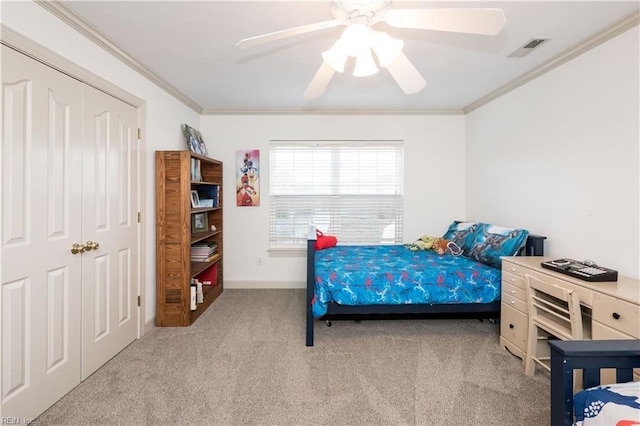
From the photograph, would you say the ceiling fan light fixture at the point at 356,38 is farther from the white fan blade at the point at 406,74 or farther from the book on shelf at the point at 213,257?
the book on shelf at the point at 213,257

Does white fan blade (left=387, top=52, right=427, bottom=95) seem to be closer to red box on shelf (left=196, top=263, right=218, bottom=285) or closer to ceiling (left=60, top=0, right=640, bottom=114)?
ceiling (left=60, top=0, right=640, bottom=114)

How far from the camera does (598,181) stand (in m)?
2.26

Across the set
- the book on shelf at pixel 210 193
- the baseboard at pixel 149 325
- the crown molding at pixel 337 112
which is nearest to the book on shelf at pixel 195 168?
the book on shelf at pixel 210 193

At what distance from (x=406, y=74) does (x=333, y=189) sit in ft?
8.23

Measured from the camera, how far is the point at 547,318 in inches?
84.0

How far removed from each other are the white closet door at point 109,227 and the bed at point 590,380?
2736mm

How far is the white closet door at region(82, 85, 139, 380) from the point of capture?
85.0 inches

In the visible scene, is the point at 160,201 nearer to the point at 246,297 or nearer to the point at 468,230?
the point at 246,297

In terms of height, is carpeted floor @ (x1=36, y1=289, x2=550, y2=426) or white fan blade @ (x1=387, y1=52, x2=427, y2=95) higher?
white fan blade @ (x1=387, y1=52, x2=427, y2=95)

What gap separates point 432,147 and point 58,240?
4.12m

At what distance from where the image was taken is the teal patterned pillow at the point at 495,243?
9.14 ft

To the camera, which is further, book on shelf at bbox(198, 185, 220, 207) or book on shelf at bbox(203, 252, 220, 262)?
book on shelf at bbox(198, 185, 220, 207)

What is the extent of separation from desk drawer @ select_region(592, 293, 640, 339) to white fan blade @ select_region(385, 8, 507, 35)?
157 centimetres

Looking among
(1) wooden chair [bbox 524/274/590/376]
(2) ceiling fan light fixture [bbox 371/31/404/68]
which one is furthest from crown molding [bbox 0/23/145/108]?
(1) wooden chair [bbox 524/274/590/376]
